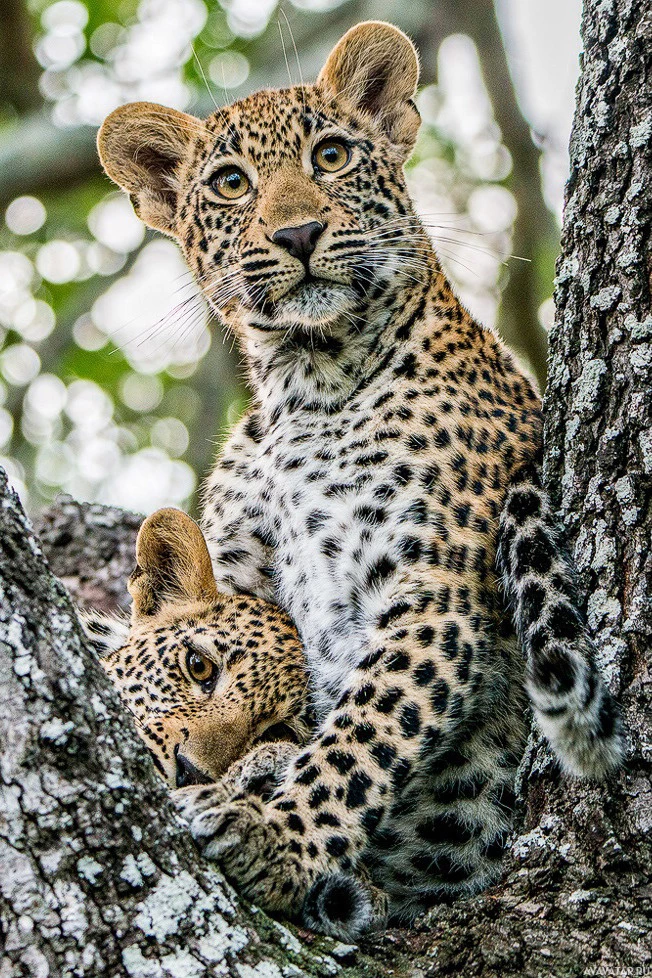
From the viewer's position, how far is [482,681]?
14.4ft

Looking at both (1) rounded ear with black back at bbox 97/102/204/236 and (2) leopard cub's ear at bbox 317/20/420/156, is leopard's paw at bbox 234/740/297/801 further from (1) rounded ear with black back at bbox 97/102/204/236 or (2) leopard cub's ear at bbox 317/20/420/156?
(2) leopard cub's ear at bbox 317/20/420/156

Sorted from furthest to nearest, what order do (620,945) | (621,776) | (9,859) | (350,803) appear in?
(350,803), (621,776), (620,945), (9,859)

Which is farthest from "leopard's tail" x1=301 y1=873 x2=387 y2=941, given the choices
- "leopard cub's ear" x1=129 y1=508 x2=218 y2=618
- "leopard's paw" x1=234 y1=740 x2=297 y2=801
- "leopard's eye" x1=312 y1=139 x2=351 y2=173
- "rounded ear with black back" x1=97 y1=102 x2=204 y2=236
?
"rounded ear with black back" x1=97 y1=102 x2=204 y2=236

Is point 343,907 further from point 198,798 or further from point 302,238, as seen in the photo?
point 302,238

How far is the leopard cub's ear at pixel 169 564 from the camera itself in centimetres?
533

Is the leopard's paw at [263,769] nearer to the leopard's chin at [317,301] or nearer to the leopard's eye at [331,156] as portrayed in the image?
the leopard's chin at [317,301]

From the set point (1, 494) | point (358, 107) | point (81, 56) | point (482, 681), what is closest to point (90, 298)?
point (81, 56)

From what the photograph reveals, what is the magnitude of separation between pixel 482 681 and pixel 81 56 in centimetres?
896

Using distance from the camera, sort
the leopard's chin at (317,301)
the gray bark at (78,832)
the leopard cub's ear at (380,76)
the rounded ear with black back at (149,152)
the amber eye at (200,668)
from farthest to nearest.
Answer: the rounded ear with black back at (149,152), the leopard cub's ear at (380,76), the leopard's chin at (317,301), the amber eye at (200,668), the gray bark at (78,832)

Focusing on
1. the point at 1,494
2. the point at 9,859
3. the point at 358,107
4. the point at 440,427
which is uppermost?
the point at 358,107

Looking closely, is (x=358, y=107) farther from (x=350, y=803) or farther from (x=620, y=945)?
(x=620, y=945)

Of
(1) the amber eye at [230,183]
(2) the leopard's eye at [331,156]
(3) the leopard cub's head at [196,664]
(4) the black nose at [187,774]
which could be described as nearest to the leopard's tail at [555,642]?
(3) the leopard cub's head at [196,664]

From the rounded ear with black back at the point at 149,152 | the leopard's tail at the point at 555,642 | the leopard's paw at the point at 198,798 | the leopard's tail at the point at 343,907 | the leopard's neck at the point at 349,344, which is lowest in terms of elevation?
the leopard's tail at the point at 343,907

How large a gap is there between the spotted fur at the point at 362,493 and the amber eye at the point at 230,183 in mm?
16
